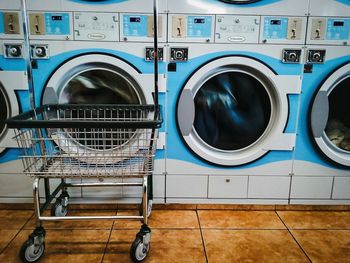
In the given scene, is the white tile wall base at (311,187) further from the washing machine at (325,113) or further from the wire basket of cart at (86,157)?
the wire basket of cart at (86,157)

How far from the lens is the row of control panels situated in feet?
6.32

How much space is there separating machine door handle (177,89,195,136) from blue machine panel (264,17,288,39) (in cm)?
67

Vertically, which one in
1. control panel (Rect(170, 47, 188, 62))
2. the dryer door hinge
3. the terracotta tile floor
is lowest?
the terracotta tile floor

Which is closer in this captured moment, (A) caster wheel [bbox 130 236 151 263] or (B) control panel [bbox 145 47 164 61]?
(A) caster wheel [bbox 130 236 151 263]

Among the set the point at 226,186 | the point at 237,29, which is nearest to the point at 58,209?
the point at 226,186

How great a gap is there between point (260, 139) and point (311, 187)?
0.57 meters

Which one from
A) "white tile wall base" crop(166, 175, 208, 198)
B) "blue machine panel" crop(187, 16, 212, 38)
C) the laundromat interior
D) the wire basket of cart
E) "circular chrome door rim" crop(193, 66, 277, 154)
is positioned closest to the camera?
the wire basket of cart

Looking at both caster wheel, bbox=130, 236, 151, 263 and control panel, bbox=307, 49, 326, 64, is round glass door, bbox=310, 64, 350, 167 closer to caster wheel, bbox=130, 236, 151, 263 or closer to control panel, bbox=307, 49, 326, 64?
control panel, bbox=307, 49, 326, 64

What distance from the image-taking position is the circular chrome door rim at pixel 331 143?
2.05m

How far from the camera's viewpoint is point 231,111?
2.18 meters

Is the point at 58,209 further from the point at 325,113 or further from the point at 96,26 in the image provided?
the point at 325,113

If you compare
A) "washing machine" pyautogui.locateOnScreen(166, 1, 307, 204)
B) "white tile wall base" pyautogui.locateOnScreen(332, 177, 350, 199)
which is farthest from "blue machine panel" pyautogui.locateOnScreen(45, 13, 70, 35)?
"white tile wall base" pyautogui.locateOnScreen(332, 177, 350, 199)

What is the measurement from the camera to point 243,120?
7.20ft

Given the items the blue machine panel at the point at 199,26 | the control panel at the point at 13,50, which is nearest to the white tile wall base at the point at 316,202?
the blue machine panel at the point at 199,26
